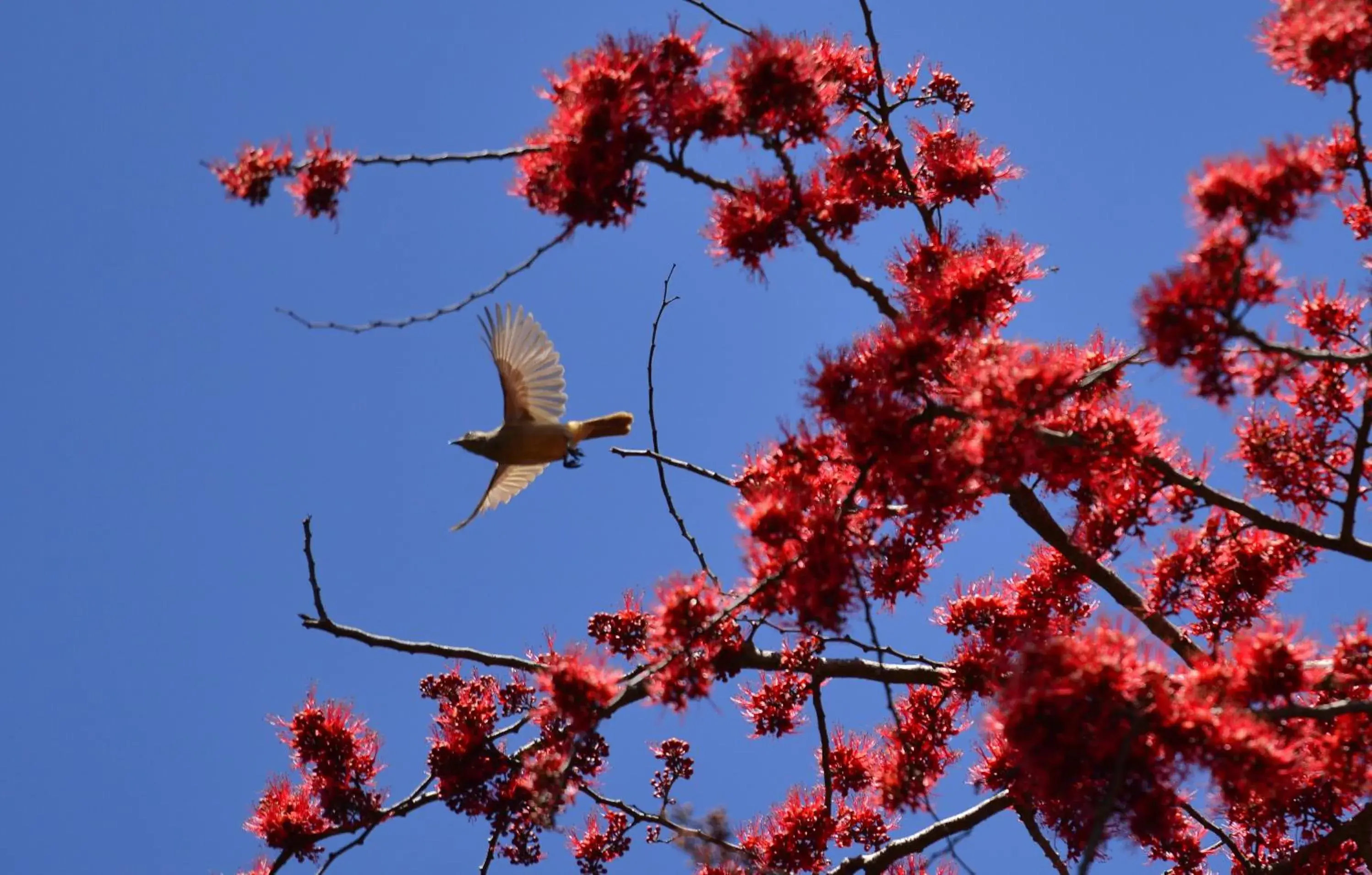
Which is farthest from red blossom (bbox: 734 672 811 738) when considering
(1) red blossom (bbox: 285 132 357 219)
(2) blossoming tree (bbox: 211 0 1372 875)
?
(1) red blossom (bbox: 285 132 357 219)

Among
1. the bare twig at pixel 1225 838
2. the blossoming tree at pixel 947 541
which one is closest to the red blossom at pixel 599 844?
the blossoming tree at pixel 947 541

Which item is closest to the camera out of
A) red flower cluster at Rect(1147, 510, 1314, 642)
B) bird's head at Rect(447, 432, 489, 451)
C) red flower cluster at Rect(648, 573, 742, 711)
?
red flower cluster at Rect(648, 573, 742, 711)

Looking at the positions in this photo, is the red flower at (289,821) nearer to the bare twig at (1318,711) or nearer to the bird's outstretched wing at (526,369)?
the bird's outstretched wing at (526,369)

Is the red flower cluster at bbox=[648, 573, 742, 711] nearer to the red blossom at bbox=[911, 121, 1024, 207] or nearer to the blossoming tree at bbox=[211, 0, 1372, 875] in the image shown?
the blossoming tree at bbox=[211, 0, 1372, 875]

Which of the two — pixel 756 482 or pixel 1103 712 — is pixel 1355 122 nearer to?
pixel 1103 712

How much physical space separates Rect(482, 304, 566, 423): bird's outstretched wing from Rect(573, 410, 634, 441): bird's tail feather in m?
0.15

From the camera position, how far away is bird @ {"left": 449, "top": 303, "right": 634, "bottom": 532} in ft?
22.9

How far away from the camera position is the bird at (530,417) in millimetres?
6973

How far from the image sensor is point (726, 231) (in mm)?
5199

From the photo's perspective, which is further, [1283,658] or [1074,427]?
[1074,427]

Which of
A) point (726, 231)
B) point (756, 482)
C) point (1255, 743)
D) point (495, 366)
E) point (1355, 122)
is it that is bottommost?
point (1255, 743)

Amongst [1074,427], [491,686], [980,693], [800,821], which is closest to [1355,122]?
[1074,427]

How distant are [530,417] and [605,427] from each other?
475 millimetres

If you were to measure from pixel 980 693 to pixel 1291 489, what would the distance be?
1.76 metres
